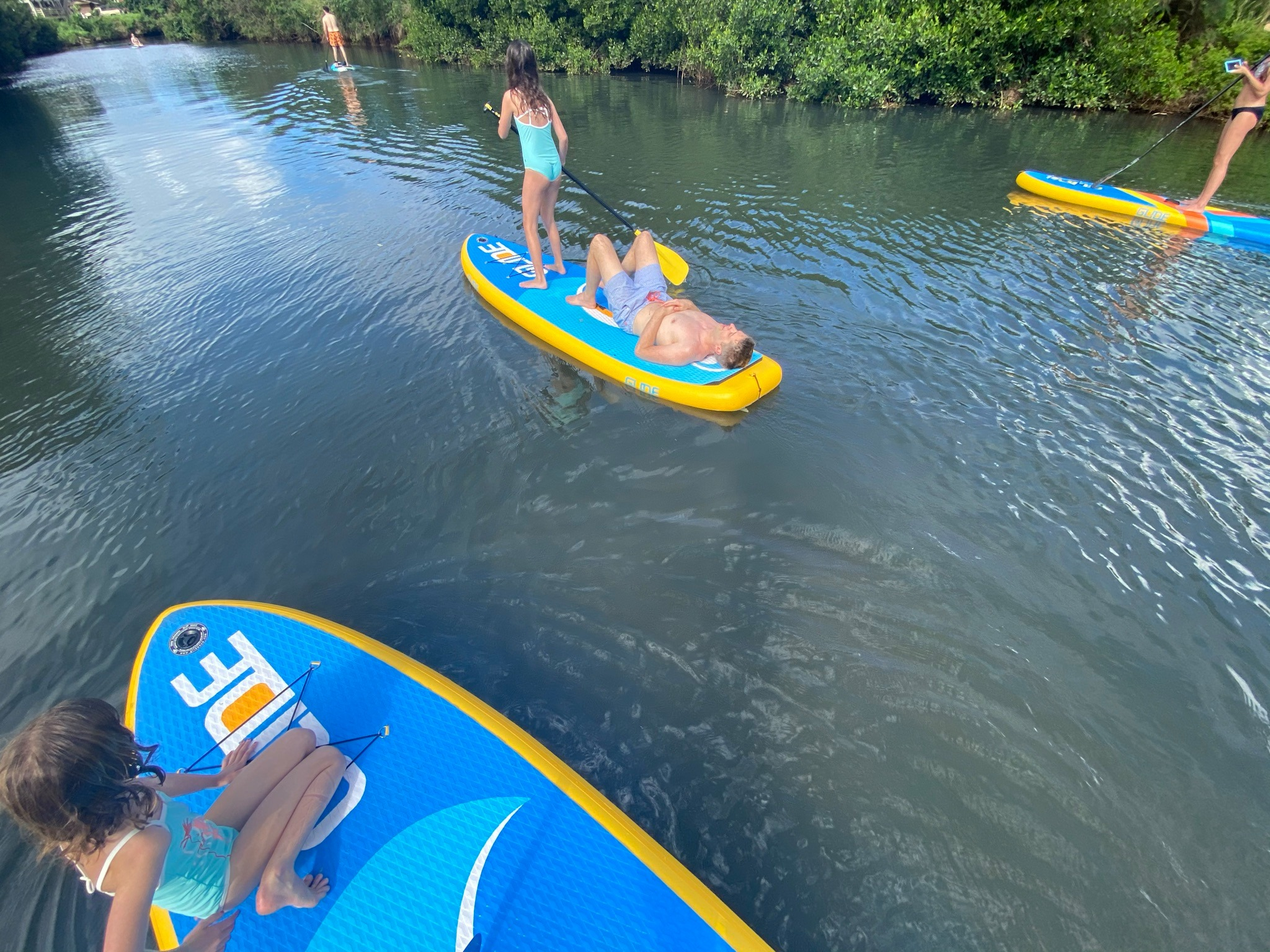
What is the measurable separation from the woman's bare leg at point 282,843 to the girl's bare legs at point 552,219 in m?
6.20

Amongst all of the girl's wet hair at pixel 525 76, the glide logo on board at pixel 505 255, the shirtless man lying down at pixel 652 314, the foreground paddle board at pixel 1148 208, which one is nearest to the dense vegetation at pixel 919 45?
the foreground paddle board at pixel 1148 208

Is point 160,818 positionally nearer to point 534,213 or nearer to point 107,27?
point 534,213

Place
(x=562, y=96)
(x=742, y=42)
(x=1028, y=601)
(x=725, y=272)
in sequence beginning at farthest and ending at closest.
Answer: (x=562, y=96)
(x=742, y=42)
(x=725, y=272)
(x=1028, y=601)

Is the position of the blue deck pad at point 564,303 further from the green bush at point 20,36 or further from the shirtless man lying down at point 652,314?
the green bush at point 20,36

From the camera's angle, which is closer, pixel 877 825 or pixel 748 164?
pixel 877 825

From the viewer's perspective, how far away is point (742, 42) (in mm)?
19438

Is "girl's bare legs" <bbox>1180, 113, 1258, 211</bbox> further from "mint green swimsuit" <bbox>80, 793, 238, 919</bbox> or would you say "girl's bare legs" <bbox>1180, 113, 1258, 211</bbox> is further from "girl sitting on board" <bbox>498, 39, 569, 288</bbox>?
"mint green swimsuit" <bbox>80, 793, 238, 919</bbox>

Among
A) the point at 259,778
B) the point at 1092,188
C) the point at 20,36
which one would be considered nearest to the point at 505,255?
the point at 259,778

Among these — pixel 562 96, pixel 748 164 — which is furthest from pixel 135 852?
pixel 562 96

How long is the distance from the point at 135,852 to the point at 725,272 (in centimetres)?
791

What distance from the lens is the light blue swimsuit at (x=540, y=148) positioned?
633 cm

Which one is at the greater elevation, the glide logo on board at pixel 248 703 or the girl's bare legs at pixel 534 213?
the girl's bare legs at pixel 534 213

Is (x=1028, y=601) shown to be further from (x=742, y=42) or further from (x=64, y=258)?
(x=742, y=42)

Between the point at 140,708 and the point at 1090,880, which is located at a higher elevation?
the point at 140,708
